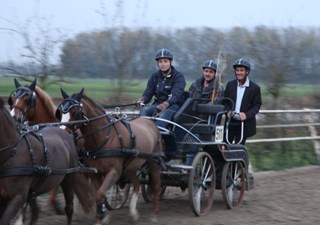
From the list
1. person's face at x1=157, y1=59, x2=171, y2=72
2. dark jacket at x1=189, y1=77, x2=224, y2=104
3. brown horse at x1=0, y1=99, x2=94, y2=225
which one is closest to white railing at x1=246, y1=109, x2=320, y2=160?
dark jacket at x1=189, y1=77, x2=224, y2=104

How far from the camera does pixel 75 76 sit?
11.6 m

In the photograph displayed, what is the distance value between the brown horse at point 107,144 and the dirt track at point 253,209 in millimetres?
489

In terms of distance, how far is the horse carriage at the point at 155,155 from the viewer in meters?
7.43

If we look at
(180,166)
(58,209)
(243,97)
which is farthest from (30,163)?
(243,97)

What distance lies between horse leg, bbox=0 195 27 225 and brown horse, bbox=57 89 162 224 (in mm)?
1533

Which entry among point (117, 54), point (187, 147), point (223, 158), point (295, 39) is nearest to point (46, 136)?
point (187, 147)

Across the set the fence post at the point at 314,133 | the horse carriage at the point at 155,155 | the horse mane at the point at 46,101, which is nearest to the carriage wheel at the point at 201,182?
the horse carriage at the point at 155,155

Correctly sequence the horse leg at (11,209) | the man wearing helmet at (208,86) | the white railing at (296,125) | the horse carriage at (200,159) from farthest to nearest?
the white railing at (296,125)
the man wearing helmet at (208,86)
the horse carriage at (200,159)
the horse leg at (11,209)

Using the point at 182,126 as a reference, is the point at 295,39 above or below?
above

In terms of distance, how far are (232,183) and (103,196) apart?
→ 8.64ft

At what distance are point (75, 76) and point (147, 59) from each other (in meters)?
1.57

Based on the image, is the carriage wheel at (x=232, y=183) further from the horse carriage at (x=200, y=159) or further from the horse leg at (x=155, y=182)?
the horse leg at (x=155, y=182)

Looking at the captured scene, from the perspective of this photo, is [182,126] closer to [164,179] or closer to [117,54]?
[164,179]

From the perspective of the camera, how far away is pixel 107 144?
753 centimetres
